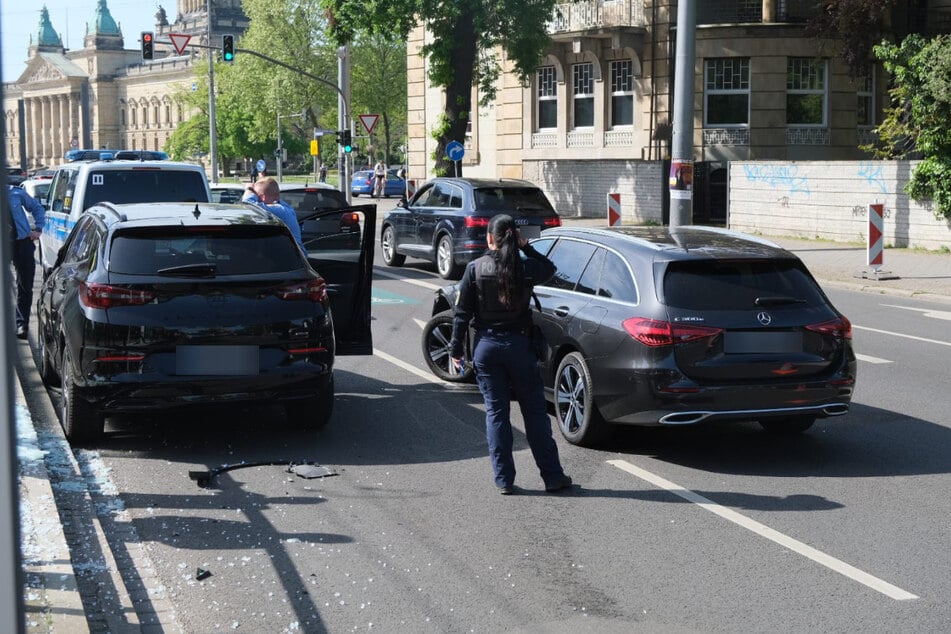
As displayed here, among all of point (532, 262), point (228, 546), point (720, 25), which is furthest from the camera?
point (720, 25)

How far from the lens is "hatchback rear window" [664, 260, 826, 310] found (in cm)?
784

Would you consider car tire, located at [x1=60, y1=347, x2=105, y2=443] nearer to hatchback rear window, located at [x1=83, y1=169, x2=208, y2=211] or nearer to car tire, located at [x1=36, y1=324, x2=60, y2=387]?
car tire, located at [x1=36, y1=324, x2=60, y2=387]

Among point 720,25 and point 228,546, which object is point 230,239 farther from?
point 720,25

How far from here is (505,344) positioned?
7.11 meters

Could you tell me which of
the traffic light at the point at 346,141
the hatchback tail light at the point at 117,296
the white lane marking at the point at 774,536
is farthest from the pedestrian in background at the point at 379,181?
the white lane marking at the point at 774,536

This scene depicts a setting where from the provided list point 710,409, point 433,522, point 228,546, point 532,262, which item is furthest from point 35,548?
point 710,409

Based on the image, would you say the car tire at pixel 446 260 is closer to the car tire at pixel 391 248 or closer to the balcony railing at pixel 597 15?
the car tire at pixel 391 248

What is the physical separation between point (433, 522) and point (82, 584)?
1892 millimetres

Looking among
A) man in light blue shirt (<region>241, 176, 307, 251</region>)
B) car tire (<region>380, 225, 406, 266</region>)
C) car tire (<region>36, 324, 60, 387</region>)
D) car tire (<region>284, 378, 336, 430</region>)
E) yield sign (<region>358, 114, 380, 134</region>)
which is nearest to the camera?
car tire (<region>284, 378, 336, 430</region>)

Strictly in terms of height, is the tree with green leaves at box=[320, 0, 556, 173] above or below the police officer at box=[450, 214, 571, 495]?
above

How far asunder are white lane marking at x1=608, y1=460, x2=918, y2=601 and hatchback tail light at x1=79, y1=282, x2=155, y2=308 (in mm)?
3169

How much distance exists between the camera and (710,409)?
302 inches

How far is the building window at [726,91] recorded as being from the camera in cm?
3456

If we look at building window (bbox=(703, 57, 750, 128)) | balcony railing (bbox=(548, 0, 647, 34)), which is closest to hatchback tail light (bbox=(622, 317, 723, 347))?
building window (bbox=(703, 57, 750, 128))
